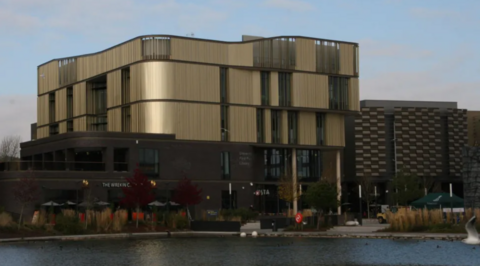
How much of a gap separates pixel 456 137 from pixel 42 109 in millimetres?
58090

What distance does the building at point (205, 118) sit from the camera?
264ft

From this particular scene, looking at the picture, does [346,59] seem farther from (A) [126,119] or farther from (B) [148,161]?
(B) [148,161]

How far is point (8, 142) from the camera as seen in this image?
154875 mm

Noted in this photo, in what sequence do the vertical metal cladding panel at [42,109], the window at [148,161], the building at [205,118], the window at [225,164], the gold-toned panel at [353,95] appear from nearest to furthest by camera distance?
the building at [205,118], the window at [148,161], the window at [225,164], the gold-toned panel at [353,95], the vertical metal cladding panel at [42,109]

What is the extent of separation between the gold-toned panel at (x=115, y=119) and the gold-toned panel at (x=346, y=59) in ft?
89.7

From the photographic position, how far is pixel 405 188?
9769cm

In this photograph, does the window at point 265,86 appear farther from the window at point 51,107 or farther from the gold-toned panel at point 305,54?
the window at point 51,107

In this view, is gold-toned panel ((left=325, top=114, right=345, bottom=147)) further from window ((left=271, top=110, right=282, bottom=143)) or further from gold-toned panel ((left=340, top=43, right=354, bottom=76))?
window ((left=271, top=110, right=282, bottom=143))

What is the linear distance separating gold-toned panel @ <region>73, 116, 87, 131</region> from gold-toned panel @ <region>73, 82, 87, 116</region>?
0.68 m

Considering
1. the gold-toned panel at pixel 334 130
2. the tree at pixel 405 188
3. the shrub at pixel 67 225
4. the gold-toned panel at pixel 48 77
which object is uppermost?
the gold-toned panel at pixel 48 77

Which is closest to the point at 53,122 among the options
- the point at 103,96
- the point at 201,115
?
the point at 103,96

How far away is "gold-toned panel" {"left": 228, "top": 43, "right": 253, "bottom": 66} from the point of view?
88125 millimetres

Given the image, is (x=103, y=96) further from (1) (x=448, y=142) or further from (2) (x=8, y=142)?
(2) (x=8, y=142)

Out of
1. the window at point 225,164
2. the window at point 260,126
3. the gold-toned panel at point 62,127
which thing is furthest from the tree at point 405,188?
the gold-toned panel at point 62,127
